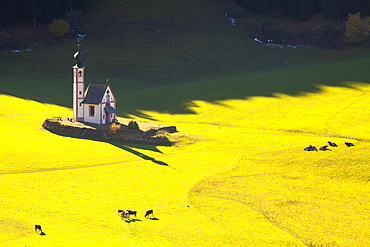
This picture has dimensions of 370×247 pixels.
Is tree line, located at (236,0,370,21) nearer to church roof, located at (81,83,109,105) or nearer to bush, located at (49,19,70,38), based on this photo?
bush, located at (49,19,70,38)

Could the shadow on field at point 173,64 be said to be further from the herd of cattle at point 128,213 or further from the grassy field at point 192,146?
the herd of cattle at point 128,213

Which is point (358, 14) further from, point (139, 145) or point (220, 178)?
point (220, 178)

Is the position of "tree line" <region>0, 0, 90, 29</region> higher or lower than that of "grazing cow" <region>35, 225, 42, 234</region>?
higher

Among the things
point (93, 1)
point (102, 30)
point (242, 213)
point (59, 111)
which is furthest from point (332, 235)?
point (93, 1)

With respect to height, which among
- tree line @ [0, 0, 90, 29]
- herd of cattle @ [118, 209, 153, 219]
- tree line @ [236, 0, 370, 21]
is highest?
tree line @ [236, 0, 370, 21]

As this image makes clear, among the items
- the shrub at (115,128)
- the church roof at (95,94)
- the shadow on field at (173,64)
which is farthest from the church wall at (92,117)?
the shadow on field at (173,64)

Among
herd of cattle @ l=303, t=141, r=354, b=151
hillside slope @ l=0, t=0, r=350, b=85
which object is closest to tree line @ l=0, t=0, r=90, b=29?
hillside slope @ l=0, t=0, r=350, b=85

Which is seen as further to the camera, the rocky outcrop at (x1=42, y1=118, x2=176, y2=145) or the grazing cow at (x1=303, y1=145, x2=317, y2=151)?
the rocky outcrop at (x1=42, y1=118, x2=176, y2=145)
